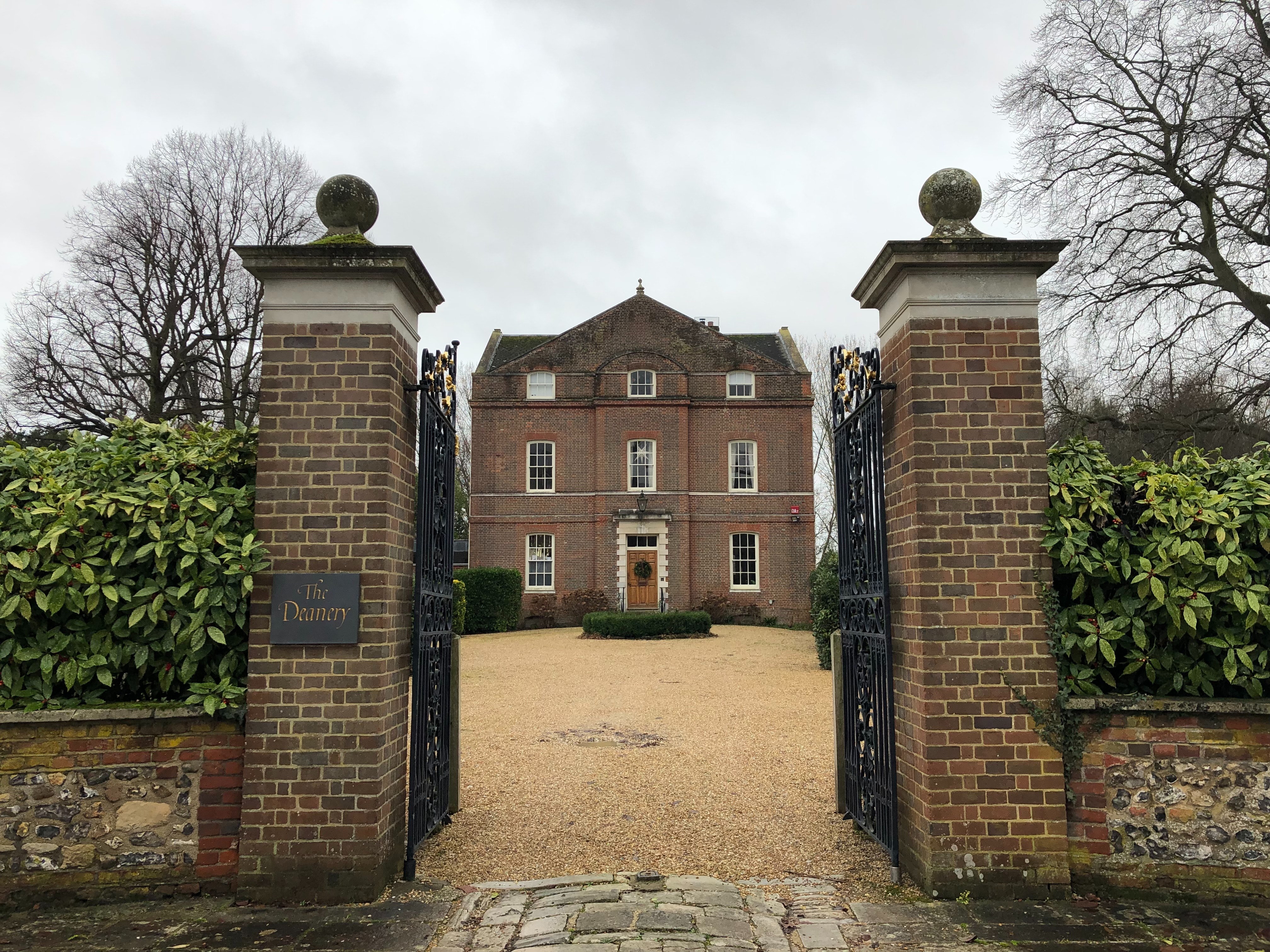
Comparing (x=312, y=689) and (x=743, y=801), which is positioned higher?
(x=312, y=689)

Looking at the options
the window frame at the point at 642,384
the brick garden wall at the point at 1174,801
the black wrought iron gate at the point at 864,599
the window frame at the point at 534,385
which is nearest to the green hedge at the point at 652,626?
the window frame at the point at 642,384

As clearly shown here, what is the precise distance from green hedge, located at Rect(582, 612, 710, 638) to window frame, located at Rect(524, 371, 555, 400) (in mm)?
8936

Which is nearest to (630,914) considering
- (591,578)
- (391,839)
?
(391,839)

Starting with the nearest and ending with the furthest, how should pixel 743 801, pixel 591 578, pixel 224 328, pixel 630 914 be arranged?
1. pixel 630 914
2. pixel 743 801
3. pixel 224 328
4. pixel 591 578

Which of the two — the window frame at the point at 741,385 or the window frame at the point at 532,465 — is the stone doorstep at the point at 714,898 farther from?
the window frame at the point at 741,385

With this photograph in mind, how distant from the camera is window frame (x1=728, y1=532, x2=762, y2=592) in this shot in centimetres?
2762

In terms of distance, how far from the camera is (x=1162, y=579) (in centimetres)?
→ 429

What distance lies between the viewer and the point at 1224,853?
4.23m

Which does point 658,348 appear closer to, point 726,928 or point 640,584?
point 640,584

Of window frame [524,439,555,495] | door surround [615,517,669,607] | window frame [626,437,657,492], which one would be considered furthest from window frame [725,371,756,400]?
window frame [524,439,555,495]

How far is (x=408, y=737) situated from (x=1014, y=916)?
329 centimetres

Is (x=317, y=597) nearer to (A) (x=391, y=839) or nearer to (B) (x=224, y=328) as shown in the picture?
(A) (x=391, y=839)

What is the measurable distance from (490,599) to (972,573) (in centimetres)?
2216

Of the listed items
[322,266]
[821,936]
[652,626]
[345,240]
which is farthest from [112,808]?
[652,626]
